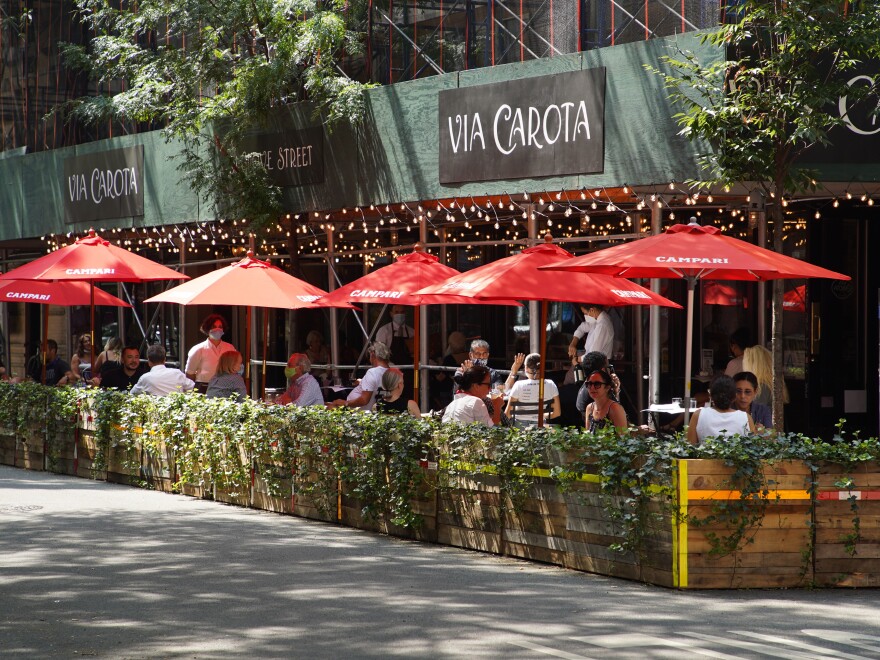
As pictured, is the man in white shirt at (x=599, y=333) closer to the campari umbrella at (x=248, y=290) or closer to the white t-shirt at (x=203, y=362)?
the campari umbrella at (x=248, y=290)

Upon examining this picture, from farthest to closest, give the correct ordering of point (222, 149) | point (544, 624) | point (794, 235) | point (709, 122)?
1. point (222, 149)
2. point (794, 235)
3. point (709, 122)
4. point (544, 624)

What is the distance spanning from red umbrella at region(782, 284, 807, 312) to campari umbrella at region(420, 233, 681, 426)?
3.74 m

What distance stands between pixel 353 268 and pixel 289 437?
34.5 feet

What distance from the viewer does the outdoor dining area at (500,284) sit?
11.0m

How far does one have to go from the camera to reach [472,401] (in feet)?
37.0

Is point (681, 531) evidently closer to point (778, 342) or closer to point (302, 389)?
point (778, 342)

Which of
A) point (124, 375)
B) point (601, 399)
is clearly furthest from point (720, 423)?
point (124, 375)

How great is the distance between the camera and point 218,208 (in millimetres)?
19938

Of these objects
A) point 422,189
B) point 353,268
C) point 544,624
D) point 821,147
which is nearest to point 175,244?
point 353,268

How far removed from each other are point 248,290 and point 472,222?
16.4 ft

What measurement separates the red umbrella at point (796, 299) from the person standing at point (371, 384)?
5097 mm

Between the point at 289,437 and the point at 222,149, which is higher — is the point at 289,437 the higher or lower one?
the lower one

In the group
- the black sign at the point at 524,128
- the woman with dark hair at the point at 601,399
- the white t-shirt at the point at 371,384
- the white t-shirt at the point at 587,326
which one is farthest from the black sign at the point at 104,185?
the woman with dark hair at the point at 601,399

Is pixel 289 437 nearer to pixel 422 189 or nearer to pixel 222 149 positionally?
pixel 422 189
